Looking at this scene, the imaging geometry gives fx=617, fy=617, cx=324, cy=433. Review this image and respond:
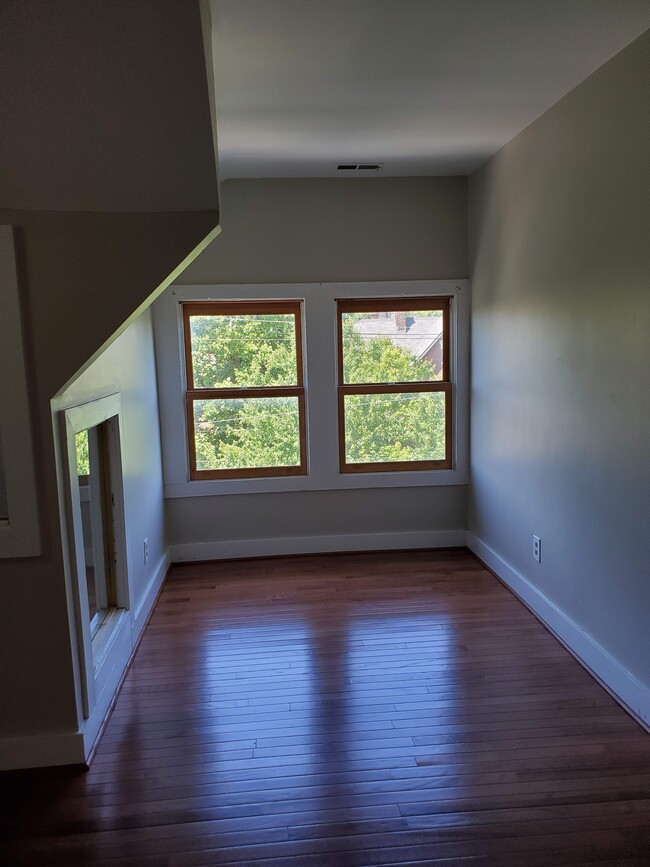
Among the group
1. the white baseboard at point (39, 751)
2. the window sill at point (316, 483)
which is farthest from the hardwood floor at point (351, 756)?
the window sill at point (316, 483)

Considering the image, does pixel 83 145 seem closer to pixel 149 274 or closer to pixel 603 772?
pixel 149 274

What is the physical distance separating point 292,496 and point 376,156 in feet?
7.61

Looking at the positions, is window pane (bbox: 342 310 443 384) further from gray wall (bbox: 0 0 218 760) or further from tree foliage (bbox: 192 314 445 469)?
gray wall (bbox: 0 0 218 760)

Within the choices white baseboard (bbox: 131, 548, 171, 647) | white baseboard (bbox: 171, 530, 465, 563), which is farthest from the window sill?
white baseboard (bbox: 131, 548, 171, 647)

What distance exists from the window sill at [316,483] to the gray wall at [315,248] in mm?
62

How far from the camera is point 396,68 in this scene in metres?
2.51

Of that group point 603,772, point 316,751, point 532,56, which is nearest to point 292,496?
point 316,751

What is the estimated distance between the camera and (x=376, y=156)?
3736 millimetres

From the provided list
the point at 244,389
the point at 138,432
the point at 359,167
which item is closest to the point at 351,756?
the point at 138,432

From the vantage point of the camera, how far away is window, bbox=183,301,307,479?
433 cm

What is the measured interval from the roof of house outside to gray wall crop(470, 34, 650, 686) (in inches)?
21.0

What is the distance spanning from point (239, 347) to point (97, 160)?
2381 mm

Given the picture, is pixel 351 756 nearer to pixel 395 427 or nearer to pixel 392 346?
pixel 395 427

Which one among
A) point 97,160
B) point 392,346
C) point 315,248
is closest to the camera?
point 97,160
